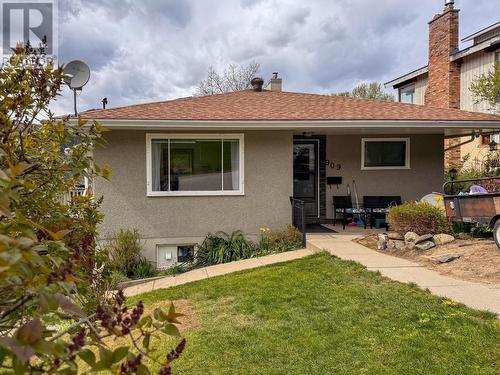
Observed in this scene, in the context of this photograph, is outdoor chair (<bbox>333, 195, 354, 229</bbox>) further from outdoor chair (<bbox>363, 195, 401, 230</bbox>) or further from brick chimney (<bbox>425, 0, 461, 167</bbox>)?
brick chimney (<bbox>425, 0, 461, 167</bbox>)

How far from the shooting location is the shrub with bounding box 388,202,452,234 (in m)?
7.73

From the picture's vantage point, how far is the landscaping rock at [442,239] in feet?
24.6

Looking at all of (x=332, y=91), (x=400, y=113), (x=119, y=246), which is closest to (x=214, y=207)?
(x=119, y=246)

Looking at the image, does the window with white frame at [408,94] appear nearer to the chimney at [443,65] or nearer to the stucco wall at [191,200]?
the chimney at [443,65]

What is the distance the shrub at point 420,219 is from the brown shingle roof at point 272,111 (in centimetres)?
248

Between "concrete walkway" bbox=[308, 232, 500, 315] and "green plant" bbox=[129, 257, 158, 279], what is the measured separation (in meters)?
3.33

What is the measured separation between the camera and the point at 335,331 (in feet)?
13.4

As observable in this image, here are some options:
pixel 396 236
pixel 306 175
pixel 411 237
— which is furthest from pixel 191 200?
pixel 411 237

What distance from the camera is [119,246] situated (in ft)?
28.3

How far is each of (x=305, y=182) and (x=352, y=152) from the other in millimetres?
1524

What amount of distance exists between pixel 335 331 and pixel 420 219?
14.5 ft

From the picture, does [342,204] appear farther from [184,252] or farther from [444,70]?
[444,70]

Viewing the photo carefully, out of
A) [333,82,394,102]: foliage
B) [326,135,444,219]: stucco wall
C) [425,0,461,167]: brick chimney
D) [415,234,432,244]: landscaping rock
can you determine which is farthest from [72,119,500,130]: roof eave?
[333,82,394,102]: foliage

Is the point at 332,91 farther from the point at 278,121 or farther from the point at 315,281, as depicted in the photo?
the point at 315,281
